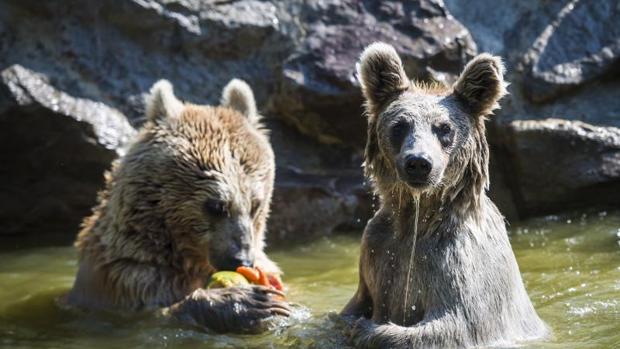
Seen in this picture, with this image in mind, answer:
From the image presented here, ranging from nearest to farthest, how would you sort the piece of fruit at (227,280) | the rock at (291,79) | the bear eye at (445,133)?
the bear eye at (445,133) → the piece of fruit at (227,280) → the rock at (291,79)

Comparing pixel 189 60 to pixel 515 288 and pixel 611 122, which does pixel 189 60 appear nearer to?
pixel 611 122

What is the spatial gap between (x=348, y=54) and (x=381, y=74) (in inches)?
177

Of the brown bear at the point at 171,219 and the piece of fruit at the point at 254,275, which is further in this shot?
the brown bear at the point at 171,219

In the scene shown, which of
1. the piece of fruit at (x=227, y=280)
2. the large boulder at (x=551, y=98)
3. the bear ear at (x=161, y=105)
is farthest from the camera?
the large boulder at (x=551, y=98)

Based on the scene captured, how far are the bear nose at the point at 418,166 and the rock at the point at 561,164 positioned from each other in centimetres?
520

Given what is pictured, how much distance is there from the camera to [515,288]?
677cm

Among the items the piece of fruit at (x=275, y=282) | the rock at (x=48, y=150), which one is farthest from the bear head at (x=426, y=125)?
the rock at (x=48, y=150)

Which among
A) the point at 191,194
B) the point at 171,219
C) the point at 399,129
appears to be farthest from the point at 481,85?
the point at 171,219

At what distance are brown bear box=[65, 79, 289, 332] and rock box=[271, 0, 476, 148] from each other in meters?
2.83

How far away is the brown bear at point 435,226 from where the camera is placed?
20.8ft

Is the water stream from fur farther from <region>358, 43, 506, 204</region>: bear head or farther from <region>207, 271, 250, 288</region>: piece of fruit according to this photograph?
<region>207, 271, 250, 288</region>: piece of fruit

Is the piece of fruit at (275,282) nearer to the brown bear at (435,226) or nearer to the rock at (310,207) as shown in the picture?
the brown bear at (435,226)

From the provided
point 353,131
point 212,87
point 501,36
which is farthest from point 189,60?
point 501,36

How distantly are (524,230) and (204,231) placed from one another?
3.85 m
